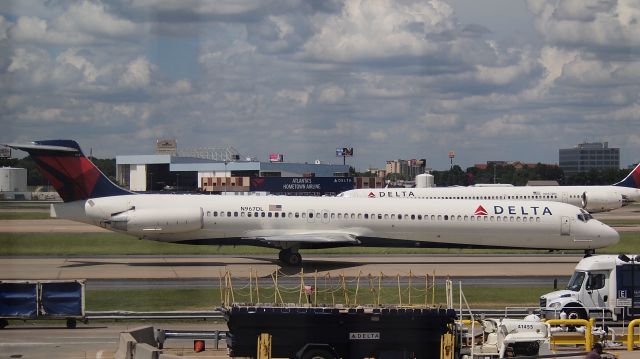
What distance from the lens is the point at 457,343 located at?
70.3 feet

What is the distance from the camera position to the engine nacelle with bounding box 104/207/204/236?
43.7 meters

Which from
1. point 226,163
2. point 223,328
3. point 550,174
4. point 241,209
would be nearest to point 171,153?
point 226,163

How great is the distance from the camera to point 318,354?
20594 millimetres

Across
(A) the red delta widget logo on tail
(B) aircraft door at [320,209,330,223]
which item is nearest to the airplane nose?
(A) the red delta widget logo on tail

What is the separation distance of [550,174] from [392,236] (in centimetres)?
14539

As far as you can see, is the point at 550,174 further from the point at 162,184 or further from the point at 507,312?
the point at 507,312

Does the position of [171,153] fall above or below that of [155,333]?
above

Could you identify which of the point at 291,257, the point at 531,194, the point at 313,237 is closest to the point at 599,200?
the point at 531,194

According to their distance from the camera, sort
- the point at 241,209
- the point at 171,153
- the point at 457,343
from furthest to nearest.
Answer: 1. the point at 171,153
2. the point at 241,209
3. the point at 457,343

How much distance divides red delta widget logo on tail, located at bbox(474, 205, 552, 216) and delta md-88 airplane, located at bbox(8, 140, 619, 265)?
0.16ft

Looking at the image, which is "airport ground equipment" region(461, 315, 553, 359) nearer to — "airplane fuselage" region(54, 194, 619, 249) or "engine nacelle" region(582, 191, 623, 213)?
"airplane fuselage" region(54, 194, 619, 249)

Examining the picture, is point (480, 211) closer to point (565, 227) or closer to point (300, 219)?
point (565, 227)

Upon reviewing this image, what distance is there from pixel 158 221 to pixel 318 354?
959 inches

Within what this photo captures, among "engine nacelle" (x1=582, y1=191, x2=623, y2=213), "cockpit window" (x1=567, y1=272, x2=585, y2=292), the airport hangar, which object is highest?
the airport hangar
